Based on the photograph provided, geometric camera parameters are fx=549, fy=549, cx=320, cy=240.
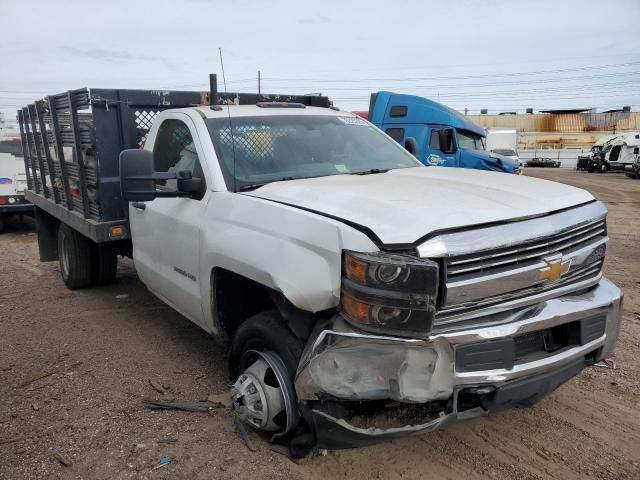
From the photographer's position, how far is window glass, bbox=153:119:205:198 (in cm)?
370

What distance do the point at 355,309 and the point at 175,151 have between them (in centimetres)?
226

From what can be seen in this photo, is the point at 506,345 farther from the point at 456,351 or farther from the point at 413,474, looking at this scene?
the point at 413,474

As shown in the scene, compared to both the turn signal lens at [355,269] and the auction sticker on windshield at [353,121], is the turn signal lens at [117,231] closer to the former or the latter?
the auction sticker on windshield at [353,121]

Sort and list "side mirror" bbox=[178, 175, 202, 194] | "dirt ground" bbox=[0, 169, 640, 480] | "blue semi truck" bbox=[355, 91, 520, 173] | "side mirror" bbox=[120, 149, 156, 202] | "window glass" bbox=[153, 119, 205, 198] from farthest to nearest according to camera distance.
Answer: "blue semi truck" bbox=[355, 91, 520, 173] < "window glass" bbox=[153, 119, 205, 198] < "side mirror" bbox=[178, 175, 202, 194] < "side mirror" bbox=[120, 149, 156, 202] < "dirt ground" bbox=[0, 169, 640, 480]

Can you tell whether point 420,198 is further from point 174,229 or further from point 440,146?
point 440,146

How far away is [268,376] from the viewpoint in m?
2.96

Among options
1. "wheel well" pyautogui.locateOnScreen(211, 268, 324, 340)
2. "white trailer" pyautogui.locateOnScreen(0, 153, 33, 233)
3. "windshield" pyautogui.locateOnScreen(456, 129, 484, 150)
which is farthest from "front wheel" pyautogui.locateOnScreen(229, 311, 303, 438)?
"windshield" pyautogui.locateOnScreen(456, 129, 484, 150)

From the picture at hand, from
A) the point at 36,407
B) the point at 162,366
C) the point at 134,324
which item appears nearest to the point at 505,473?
the point at 162,366

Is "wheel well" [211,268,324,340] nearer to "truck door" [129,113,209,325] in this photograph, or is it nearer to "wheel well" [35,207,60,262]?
"truck door" [129,113,209,325]

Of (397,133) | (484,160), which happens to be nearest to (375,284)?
(397,133)

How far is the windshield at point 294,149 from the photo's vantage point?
139 inches

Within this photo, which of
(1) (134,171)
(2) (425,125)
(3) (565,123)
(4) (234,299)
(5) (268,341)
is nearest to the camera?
(5) (268,341)

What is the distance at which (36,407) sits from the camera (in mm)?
3639

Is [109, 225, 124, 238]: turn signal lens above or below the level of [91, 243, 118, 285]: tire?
above
